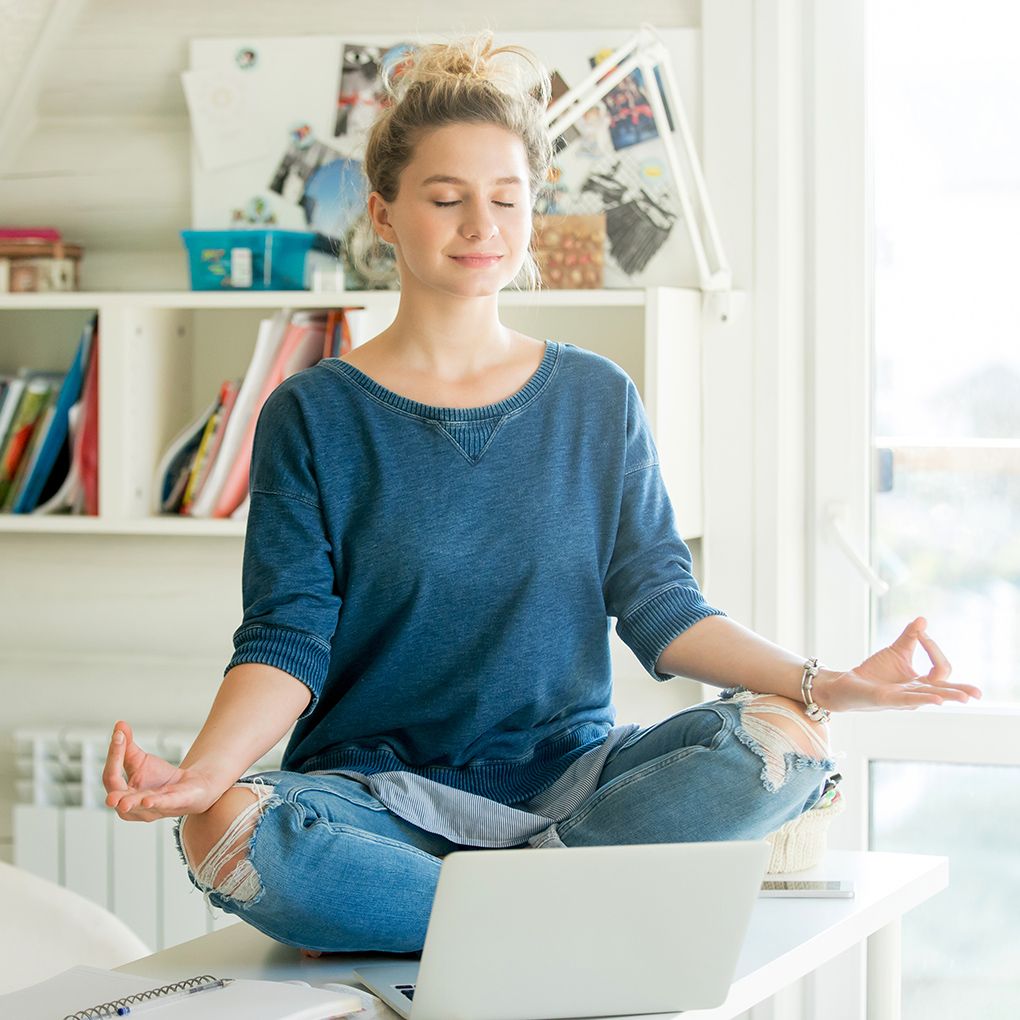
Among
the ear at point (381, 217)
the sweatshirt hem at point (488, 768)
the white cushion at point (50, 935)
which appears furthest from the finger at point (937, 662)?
the white cushion at point (50, 935)

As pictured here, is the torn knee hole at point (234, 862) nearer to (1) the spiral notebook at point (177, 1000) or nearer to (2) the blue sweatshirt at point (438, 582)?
(1) the spiral notebook at point (177, 1000)

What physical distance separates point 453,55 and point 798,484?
1.01m

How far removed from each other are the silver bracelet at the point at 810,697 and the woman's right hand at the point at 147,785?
467 mm

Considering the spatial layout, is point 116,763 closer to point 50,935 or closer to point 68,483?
point 50,935

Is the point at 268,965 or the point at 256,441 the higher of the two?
the point at 256,441

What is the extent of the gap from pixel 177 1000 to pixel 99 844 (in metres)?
1.37

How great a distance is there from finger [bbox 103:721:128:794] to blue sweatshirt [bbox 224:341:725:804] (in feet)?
0.89

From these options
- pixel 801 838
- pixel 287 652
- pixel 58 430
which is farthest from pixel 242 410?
pixel 801 838

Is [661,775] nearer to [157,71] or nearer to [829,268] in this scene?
[829,268]

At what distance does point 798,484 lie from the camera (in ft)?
7.28

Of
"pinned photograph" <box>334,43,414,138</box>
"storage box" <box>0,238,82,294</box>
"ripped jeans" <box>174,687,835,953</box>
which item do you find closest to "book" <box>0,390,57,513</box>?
"storage box" <box>0,238,82,294</box>

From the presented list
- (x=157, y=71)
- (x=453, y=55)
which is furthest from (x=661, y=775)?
(x=157, y=71)

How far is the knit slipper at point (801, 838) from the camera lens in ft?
4.68

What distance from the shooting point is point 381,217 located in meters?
1.41
